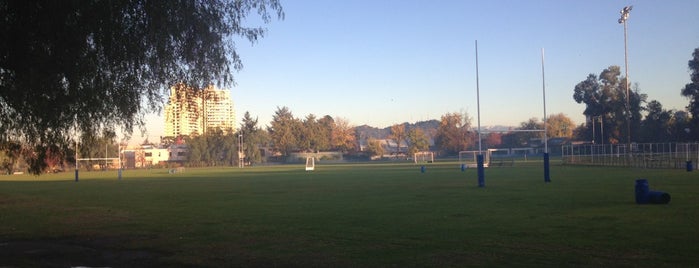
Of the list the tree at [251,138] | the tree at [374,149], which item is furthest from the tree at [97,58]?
the tree at [374,149]

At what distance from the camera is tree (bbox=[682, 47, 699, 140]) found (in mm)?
77188

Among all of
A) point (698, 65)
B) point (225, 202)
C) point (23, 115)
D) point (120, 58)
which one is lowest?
point (225, 202)

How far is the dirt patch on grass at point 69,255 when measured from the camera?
12.1m

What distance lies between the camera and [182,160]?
5399 inches

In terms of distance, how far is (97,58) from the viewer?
38.1 ft

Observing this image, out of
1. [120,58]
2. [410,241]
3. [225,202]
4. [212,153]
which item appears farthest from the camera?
[212,153]

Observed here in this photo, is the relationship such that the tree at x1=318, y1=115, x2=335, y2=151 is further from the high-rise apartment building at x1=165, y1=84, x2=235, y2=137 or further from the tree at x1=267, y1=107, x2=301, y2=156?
the high-rise apartment building at x1=165, y1=84, x2=235, y2=137

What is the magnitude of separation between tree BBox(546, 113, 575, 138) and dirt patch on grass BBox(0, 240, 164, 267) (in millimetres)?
149775

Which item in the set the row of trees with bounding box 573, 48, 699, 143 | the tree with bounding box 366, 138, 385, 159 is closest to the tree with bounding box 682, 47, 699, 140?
the row of trees with bounding box 573, 48, 699, 143

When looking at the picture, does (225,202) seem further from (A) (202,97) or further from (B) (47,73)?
(B) (47,73)

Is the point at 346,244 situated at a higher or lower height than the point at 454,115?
lower

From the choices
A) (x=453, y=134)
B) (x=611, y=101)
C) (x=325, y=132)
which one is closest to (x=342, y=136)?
(x=325, y=132)

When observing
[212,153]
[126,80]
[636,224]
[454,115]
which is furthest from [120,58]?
[454,115]

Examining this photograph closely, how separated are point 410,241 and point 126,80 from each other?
675cm
